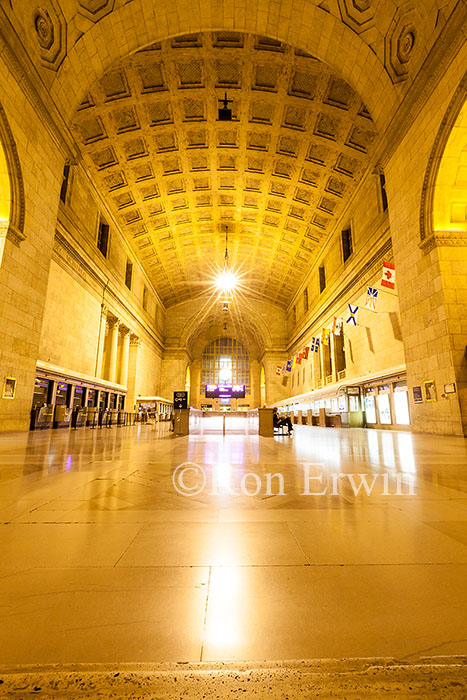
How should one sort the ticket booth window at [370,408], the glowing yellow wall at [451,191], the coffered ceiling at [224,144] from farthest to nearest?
the ticket booth window at [370,408]
the coffered ceiling at [224,144]
the glowing yellow wall at [451,191]

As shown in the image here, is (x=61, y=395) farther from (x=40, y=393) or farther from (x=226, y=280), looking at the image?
(x=226, y=280)

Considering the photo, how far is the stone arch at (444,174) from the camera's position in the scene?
833cm

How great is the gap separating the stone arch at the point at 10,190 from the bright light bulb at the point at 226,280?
781 inches

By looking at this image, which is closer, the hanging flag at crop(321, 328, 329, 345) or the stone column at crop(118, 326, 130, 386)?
the hanging flag at crop(321, 328, 329, 345)

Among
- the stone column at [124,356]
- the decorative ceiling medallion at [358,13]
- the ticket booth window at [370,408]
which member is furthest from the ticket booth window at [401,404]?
the stone column at [124,356]

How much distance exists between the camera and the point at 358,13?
9.52 metres

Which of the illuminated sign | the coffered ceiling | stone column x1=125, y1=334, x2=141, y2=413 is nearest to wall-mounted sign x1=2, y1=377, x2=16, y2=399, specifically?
the coffered ceiling

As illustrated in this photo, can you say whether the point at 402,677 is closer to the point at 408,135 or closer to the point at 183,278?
the point at 408,135

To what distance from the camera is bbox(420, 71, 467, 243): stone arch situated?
833 cm

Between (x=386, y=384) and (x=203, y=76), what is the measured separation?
1374 centimetres

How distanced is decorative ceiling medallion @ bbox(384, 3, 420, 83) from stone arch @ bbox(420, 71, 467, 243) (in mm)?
2364

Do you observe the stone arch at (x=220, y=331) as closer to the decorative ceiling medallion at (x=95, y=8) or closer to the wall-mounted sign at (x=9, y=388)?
the wall-mounted sign at (x=9, y=388)

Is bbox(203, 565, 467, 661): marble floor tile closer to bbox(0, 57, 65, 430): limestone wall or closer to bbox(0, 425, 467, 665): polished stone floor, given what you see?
bbox(0, 425, 467, 665): polished stone floor

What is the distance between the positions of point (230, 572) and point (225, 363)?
45031 mm
